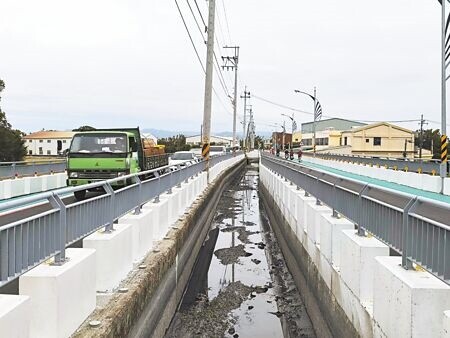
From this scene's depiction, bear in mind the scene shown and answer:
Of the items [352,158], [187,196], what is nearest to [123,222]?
[187,196]

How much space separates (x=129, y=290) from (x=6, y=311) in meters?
2.82

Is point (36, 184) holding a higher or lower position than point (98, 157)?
lower

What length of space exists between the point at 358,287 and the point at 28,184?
17.2 m

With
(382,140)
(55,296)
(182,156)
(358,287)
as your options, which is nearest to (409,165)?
(182,156)

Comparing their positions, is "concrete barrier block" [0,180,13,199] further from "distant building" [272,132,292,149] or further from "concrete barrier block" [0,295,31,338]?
"distant building" [272,132,292,149]

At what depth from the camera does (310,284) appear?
946 centimetres

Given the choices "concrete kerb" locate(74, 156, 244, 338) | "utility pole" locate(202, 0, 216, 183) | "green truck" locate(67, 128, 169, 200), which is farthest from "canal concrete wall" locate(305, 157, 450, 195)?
"concrete kerb" locate(74, 156, 244, 338)

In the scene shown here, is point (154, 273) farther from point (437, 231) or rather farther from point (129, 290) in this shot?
point (437, 231)

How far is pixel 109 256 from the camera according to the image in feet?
19.3

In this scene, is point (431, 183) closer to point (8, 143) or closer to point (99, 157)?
point (99, 157)

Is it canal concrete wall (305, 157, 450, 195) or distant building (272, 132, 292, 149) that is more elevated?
distant building (272, 132, 292, 149)

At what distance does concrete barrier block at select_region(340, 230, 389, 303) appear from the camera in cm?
566

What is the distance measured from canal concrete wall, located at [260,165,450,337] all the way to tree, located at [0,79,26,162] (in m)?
37.0

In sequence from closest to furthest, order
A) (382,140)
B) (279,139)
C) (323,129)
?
1. (382,140)
2. (279,139)
3. (323,129)
